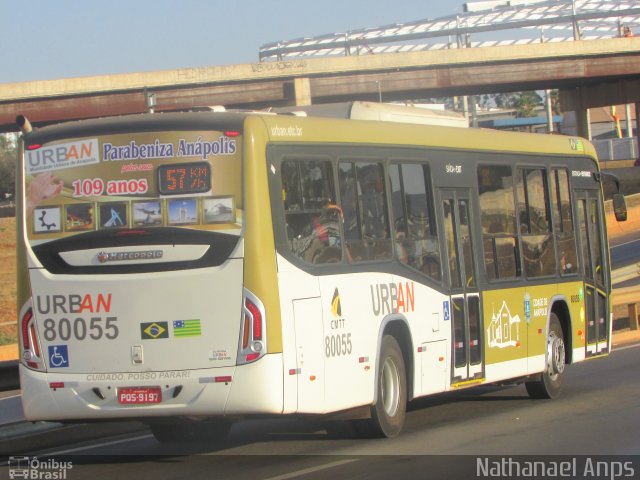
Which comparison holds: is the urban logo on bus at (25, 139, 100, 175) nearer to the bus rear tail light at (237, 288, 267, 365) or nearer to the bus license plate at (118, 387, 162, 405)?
the bus rear tail light at (237, 288, 267, 365)

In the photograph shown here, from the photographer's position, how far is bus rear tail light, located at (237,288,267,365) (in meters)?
9.34

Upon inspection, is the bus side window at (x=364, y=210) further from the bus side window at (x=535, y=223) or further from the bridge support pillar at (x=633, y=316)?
the bridge support pillar at (x=633, y=316)

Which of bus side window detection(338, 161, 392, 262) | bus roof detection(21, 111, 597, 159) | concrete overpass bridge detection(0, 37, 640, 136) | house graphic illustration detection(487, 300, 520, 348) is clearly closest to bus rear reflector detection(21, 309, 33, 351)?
bus roof detection(21, 111, 597, 159)

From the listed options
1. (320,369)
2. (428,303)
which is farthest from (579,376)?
(320,369)

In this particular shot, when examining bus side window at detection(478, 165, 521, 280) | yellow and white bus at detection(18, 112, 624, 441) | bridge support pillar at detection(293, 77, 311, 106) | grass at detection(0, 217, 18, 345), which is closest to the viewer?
yellow and white bus at detection(18, 112, 624, 441)

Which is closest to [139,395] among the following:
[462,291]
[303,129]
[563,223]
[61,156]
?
[61,156]

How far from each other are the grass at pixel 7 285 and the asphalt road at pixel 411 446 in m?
14.2

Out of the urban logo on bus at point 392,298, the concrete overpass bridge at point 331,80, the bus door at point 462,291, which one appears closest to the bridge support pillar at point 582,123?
the concrete overpass bridge at point 331,80

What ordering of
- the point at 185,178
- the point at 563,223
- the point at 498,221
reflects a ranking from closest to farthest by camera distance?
the point at 185,178 → the point at 498,221 → the point at 563,223

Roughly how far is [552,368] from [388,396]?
4246mm

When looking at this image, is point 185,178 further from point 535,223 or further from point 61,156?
point 535,223

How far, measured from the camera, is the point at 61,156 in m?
10.0

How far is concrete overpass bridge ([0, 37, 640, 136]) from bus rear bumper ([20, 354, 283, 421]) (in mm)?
44624

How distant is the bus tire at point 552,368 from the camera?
14.7 metres
